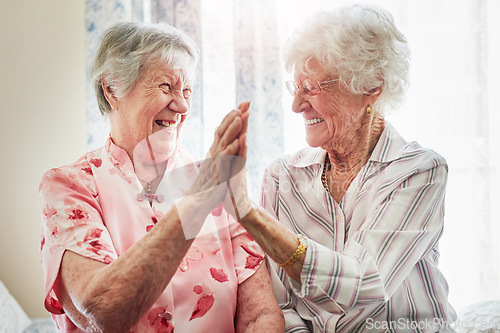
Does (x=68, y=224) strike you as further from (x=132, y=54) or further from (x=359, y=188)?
(x=359, y=188)

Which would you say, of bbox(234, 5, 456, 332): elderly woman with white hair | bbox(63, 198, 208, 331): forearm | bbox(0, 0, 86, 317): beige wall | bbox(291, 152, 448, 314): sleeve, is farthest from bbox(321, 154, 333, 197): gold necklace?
bbox(0, 0, 86, 317): beige wall

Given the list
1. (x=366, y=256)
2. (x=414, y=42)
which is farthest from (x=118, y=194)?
(x=414, y=42)

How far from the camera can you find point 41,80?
1573 millimetres

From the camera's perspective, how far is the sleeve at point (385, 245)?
108 cm

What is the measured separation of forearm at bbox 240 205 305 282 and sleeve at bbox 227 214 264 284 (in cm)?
18

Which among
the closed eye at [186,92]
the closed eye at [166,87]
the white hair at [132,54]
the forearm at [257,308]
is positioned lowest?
the forearm at [257,308]

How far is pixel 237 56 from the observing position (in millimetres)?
1806

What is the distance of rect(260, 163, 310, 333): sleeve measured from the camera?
127 cm

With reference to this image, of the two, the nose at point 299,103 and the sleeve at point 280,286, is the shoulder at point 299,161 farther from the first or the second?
the nose at point 299,103

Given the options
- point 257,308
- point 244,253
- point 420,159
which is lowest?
point 257,308

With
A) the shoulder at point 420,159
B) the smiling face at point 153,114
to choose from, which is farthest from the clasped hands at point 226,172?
the shoulder at point 420,159

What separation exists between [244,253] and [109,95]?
54 cm

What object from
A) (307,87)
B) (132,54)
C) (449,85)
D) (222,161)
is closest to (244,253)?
(222,161)

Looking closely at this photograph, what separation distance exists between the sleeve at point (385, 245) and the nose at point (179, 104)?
456 mm
